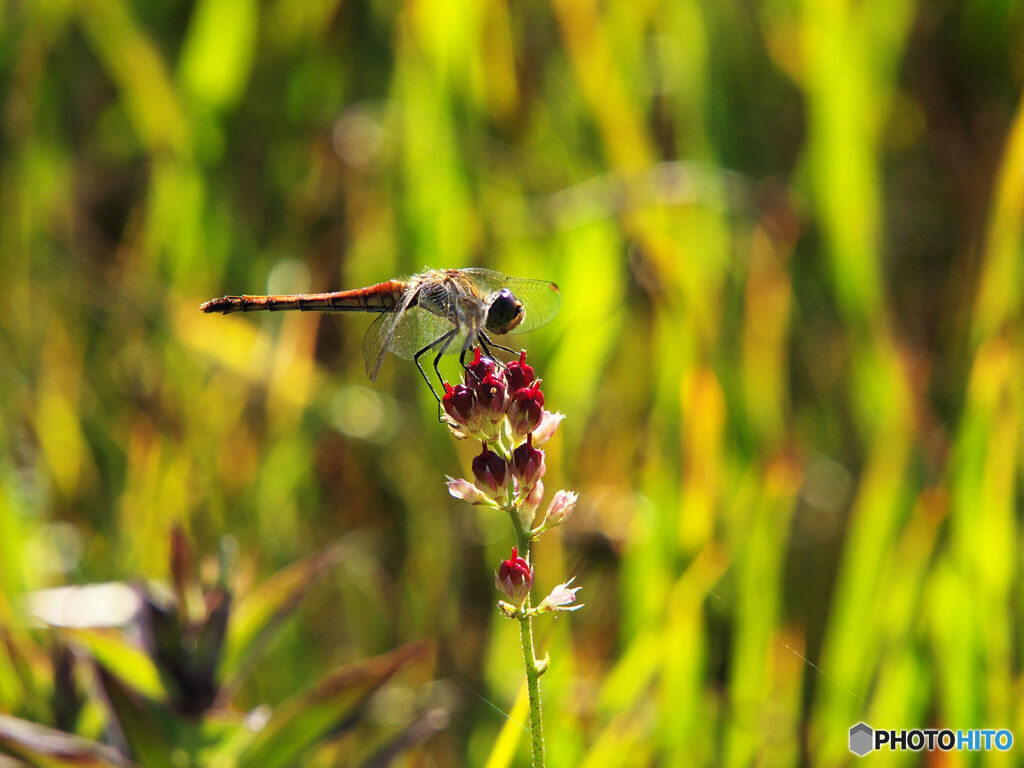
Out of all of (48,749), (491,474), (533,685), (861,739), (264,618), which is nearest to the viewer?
(533,685)

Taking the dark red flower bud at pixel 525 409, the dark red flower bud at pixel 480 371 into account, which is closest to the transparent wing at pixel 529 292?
the dark red flower bud at pixel 480 371

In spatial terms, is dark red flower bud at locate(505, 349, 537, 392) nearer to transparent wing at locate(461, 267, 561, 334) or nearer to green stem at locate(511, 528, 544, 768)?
green stem at locate(511, 528, 544, 768)

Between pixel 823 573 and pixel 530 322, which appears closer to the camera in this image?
pixel 530 322

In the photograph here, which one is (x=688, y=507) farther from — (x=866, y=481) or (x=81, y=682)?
(x=81, y=682)

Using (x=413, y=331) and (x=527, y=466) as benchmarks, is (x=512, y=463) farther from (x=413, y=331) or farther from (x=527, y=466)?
(x=413, y=331)

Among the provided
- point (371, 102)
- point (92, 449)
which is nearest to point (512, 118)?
point (371, 102)

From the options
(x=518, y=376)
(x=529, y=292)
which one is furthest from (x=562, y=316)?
(x=518, y=376)

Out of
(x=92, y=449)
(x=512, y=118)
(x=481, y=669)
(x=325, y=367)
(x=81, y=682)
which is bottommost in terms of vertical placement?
(x=481, y=669)
